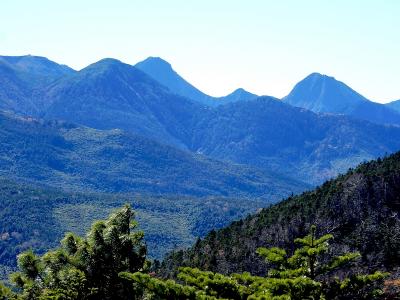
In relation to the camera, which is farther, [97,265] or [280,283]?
[97,265]

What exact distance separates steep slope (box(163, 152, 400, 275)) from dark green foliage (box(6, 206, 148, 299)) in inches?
2046

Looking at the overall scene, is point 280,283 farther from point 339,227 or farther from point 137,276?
point 339,227

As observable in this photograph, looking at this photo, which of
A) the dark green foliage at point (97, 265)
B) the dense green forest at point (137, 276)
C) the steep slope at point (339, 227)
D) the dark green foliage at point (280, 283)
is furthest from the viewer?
the steep slope at point (339, 227)

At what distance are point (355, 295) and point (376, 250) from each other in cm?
6408

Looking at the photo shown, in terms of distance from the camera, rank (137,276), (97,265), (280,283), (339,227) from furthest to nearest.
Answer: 1. (339,227)
2. (97,265)
3. (137,276)
4. (280,283)

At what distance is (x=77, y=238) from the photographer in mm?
34188

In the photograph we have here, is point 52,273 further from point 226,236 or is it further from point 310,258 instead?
point 226,236

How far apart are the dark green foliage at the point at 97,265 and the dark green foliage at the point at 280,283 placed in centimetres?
935

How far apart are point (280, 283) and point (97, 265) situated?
45.1 ft

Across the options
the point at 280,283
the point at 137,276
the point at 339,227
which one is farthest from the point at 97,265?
the point at 339,227

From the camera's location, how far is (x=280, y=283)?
21.3 m

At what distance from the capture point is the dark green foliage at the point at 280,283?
2100 cm

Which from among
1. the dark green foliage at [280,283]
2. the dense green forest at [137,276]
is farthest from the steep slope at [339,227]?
the dark green foliage at [280,283]

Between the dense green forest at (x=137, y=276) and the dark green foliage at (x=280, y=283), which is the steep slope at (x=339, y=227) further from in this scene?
the dark green foliage at (x=280, y=283)
